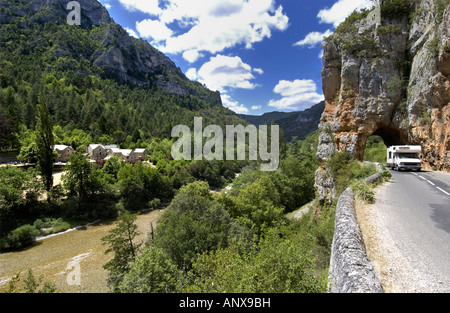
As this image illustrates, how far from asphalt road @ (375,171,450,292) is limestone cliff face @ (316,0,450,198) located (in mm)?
7665

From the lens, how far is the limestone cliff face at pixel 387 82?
610 inches

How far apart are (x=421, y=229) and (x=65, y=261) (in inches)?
999

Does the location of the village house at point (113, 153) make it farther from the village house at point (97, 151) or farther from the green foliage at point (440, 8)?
the green foliage at point (440, 8)

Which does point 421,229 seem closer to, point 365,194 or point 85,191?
point 365,194

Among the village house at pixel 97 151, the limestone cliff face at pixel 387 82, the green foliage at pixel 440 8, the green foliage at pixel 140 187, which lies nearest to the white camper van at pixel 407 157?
the limestone cliff face at pixel 387 82

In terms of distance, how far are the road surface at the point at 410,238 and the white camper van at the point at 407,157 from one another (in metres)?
8.04

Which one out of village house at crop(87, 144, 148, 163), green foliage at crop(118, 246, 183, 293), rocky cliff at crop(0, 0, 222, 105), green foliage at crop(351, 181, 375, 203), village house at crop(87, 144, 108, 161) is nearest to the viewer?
green foliage at crop(118, 246, 183, 293)

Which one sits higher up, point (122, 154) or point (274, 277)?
point (122, 154)

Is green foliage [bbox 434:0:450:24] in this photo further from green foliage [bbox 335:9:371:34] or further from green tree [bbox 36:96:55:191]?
green tree [bbox 36:96:55:191]

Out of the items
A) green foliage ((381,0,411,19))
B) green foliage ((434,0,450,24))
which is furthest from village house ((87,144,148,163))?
green foliage ((434,0,450,24))

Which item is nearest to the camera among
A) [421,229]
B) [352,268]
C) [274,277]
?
[352,268]

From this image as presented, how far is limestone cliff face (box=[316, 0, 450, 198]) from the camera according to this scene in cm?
1549

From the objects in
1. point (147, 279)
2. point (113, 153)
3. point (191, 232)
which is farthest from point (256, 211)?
point (113, 153)

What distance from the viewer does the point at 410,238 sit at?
229 inches
